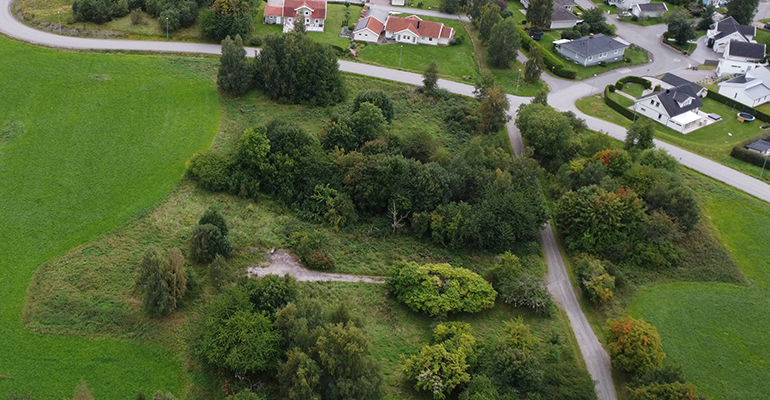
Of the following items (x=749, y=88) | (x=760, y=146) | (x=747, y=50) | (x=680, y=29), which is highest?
(x=680, y=29)

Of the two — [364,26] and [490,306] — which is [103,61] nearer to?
[364,26]

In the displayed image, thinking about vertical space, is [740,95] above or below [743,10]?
below

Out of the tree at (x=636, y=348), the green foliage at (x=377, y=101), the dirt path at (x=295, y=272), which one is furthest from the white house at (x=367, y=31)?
the tree at (x=636, y=348)

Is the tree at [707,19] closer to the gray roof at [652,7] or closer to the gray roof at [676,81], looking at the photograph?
the gray roof at [652,7]

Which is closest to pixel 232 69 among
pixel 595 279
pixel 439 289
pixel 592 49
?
pixel 439 289

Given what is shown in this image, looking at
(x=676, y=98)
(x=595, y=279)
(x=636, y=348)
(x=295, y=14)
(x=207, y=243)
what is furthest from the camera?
(x=295, y=14)

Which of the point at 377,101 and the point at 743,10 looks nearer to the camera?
the point at 377,101

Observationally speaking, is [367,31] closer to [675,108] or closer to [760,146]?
[675,108]

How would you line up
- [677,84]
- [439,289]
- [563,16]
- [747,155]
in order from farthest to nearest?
[563,16]
[677,84]
[747,155]
[439,289]
